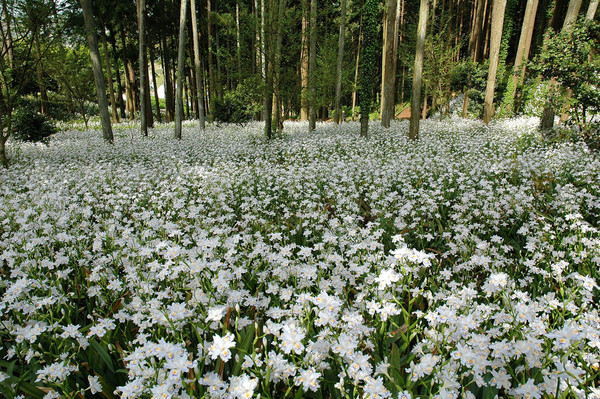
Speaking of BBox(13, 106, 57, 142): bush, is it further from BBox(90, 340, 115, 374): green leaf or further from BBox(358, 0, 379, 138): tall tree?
BBox(90, 340, 115, 374): green leaf

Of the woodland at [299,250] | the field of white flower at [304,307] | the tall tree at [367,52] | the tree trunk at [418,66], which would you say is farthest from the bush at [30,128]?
the tree trunk at [418,66]

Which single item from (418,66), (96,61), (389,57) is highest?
(389,57)

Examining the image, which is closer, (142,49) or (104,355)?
(104,355)

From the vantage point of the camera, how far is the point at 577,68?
998 centimetres

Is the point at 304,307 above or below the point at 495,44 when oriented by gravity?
below

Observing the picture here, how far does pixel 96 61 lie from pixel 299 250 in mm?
11842

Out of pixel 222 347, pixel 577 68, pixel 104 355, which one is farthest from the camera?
pixel 577 68

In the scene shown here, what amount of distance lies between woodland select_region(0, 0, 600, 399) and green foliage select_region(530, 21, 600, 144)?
0.06 metres

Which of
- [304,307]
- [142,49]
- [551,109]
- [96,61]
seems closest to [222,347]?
[304,307]

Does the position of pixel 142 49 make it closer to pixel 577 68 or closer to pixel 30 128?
pixel 30 128

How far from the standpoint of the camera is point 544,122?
12.8 m

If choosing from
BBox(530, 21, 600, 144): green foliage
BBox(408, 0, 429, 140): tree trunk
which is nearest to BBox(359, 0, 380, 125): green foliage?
BBox(408, 0, 429, 140): tree trunk

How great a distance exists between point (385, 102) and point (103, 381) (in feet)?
53.8

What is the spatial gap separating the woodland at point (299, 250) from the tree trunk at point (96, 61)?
0.07 meters
